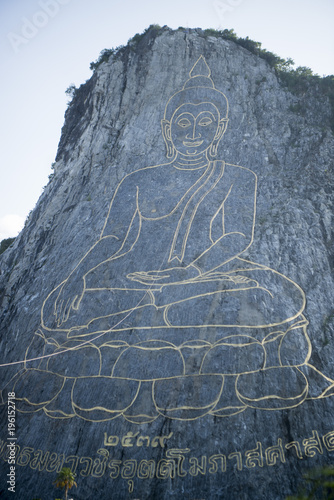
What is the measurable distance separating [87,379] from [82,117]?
8.13 meters

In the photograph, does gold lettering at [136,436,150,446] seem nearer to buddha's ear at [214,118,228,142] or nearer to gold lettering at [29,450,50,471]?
gold lettering at [29,450,50,471]

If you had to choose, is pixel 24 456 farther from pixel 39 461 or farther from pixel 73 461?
pixel 73 461

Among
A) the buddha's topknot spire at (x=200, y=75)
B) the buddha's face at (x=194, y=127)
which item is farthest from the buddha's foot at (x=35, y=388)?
the buddha's topknot spire at (x=200, y=75)

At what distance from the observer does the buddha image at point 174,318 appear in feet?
19.5

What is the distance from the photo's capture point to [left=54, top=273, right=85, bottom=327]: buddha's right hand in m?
7.39

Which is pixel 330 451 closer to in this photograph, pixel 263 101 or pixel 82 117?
pixel 263 101

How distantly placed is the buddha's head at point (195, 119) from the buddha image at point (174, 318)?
0.98 ft

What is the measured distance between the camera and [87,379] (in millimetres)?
6414

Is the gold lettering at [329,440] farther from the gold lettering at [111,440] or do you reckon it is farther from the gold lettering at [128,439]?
the gold lettering at [111,440]

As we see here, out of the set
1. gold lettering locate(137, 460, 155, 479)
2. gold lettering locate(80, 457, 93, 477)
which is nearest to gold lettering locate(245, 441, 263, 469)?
gold lettering locate(137, 460, 155, 479)

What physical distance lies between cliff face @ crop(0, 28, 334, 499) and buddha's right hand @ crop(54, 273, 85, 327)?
0.03 meters

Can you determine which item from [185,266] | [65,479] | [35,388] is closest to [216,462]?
[65,479]

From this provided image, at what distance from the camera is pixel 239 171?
8.89 m

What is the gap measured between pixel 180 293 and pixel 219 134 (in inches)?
176
